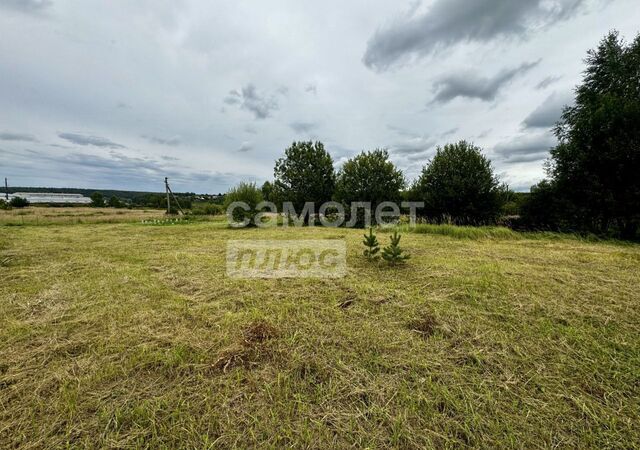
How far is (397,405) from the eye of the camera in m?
1.54

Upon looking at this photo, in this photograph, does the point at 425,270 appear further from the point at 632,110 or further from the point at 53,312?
the point at 632,110

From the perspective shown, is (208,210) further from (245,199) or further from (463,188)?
(463,188)

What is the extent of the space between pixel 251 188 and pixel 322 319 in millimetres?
13154

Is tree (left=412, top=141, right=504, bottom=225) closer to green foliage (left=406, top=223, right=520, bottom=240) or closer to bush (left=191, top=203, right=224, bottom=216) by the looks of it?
green foliage (left=406, top=223, right=520, bottom=240)

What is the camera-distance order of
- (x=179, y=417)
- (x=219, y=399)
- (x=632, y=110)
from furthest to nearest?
(x=632, y=110) < (x=219, y=399) < (x=179, y=417)

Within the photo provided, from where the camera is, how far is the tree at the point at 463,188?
12.0 meters

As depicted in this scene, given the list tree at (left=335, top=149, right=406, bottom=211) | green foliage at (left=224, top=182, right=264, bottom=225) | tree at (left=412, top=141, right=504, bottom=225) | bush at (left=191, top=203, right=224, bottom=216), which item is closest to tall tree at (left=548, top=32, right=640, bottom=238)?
tree at (left=412, top=141, right=504, bottom=225)

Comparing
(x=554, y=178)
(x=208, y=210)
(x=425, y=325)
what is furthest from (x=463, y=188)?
(x=208, y=210)

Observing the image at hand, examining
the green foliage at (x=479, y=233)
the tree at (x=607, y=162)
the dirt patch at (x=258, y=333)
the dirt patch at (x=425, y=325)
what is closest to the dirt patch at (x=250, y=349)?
the dirt patch at (x=258, y=333)

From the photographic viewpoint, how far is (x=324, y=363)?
6.34ft

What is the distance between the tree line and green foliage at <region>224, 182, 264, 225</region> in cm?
6

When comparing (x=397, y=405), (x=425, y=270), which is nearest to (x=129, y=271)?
(x=397, y=405)

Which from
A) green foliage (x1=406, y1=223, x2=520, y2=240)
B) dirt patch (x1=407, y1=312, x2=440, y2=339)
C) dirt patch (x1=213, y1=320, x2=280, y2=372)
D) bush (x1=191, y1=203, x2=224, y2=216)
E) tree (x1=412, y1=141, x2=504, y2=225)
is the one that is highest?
tree (x1=412, y1=141, x2=504, y2=225)

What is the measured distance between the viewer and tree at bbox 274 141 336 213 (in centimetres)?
1600
